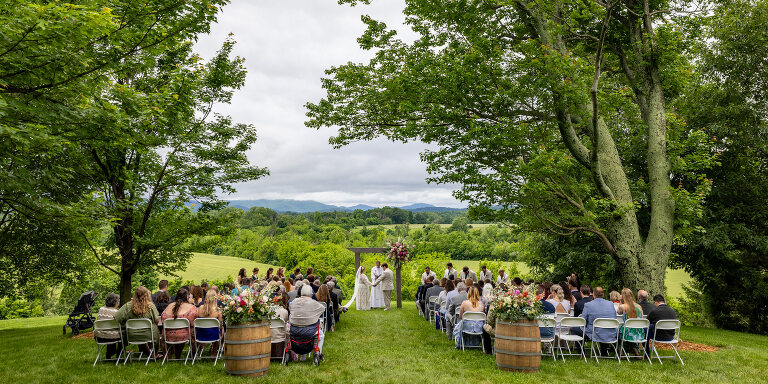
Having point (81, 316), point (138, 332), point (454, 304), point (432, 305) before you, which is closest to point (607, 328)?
point (454, 304)

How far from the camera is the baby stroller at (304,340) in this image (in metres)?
7.77

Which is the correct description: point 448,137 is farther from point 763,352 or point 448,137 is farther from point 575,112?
point 763,352

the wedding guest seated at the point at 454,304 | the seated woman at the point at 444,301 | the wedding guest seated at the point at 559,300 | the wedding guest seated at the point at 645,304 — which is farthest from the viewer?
the seated woman at the point at 444,301

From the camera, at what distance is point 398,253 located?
1748 centimetres

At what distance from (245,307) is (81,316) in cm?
813

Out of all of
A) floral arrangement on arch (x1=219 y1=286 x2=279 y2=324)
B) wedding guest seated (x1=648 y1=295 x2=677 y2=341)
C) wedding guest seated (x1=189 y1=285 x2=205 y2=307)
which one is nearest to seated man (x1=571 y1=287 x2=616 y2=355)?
wedding guest seated (x1=648 y1=295 x2=677 y2=341)

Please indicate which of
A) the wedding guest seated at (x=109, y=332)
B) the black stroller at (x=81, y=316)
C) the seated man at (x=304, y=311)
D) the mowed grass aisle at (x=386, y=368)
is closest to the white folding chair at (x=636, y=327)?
the mowed grass aisle at (x=386, y=368)

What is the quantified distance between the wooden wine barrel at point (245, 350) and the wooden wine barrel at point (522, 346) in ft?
13.7

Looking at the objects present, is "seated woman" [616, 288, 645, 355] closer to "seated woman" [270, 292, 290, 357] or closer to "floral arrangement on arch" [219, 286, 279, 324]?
"seated woman" [270, 292, 290, 357]

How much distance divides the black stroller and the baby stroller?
735 centimetres

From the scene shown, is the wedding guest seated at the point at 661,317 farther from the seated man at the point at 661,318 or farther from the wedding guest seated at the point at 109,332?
the wedding guest seated at the point at 109,332

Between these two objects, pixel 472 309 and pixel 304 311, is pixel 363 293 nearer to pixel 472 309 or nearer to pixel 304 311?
pixel 472 309

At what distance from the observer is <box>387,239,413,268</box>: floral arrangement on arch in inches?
689

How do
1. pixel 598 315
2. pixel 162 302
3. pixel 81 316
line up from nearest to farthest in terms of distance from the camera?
pixel 598 315, pixel 162 302, pixel 81 316
